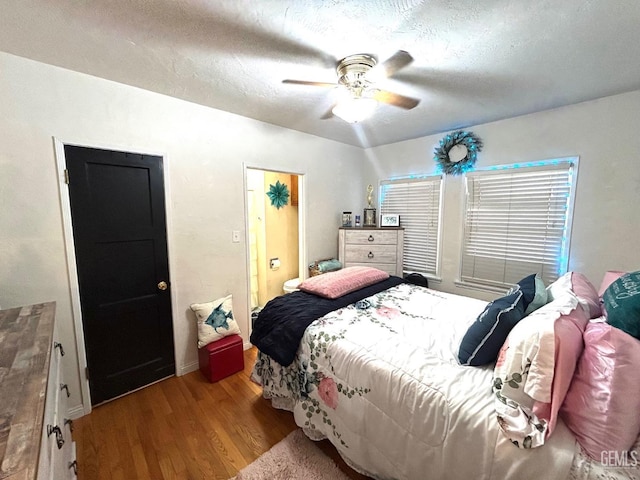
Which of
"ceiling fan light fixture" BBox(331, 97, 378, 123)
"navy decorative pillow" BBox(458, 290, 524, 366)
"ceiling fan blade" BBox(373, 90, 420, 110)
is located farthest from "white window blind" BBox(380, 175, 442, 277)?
"navy decorative pillow" BBox(458, 290, 524, 366)

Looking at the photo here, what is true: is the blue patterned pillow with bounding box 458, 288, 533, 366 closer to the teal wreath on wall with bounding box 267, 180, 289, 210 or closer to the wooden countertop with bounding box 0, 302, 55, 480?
the wooden countertop with bounding box 0, 302, 55, 480

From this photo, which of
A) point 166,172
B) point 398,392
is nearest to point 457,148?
point 398,392

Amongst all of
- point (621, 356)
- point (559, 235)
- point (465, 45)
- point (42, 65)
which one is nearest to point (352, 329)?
point (621, 356)

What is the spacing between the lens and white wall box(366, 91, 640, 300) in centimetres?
212

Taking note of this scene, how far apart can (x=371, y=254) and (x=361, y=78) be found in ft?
7.12

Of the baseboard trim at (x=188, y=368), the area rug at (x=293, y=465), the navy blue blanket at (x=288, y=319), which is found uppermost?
the navy blue blanket at (x=288, y=319)

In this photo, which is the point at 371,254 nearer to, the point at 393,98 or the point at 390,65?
the point at 393,98

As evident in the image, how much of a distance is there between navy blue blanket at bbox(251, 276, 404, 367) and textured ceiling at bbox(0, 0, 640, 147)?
5.57 ft

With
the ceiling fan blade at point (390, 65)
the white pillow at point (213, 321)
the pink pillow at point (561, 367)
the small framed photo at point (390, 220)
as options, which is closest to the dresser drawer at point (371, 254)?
the small framed photo at point (390, 220)

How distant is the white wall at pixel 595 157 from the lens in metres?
2.12

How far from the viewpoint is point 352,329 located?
1.69 meters

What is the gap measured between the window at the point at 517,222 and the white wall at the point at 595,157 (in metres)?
0.09

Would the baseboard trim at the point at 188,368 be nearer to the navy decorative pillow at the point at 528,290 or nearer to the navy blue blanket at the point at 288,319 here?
the navy blue blanket at the point at 288,319

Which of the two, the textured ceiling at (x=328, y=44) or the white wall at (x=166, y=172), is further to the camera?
the white wall at (x=166, y=172)
